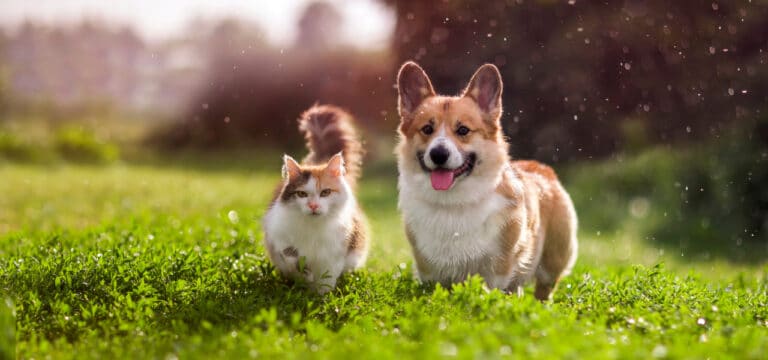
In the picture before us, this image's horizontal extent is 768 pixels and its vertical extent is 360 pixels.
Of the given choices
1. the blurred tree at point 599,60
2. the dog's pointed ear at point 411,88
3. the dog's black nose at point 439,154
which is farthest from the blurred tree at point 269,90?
the dog's black nose at point 439,154

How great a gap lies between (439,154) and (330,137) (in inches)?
64.6

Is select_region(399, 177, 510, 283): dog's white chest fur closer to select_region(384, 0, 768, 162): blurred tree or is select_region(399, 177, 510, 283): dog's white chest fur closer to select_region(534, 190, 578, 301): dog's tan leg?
select_region(534, 190, 578, 301): dog's tan leg

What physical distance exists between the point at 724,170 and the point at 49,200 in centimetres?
1116

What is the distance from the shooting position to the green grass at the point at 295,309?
3973 mm

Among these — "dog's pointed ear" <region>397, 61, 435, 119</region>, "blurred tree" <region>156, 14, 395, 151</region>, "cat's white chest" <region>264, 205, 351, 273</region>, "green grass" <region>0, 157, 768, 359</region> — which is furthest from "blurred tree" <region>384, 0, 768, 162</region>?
"cat's white chest" <region>264, 205, 351, 273</region>

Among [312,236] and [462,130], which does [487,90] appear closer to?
[462,130]

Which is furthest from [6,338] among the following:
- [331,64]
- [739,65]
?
[331,64]

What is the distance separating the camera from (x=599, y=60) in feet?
49.5

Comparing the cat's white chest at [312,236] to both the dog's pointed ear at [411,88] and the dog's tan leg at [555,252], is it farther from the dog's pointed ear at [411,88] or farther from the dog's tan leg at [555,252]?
the dog's tan leg at [555,252]

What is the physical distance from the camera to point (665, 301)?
512 centimetres

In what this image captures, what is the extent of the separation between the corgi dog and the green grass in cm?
38

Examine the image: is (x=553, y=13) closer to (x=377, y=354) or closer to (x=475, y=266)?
(x=475, y=266)

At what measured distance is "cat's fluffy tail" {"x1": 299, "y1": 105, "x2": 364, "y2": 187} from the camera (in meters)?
6.07

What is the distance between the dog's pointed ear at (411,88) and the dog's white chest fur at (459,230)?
2.03 feet
